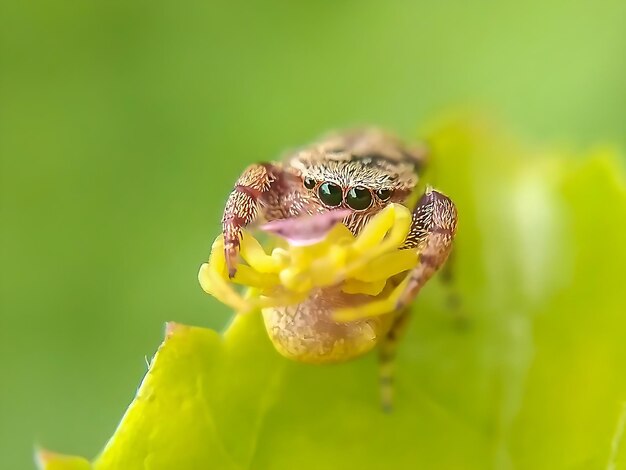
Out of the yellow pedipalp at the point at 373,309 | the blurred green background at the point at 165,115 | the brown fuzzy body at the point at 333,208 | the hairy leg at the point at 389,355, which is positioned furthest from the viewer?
the blurred green background at the point at 165,115

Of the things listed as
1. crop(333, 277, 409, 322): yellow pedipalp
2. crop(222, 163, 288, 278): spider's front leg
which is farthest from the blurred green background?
crop(333, 277, 409, 322): yellow pedipalp

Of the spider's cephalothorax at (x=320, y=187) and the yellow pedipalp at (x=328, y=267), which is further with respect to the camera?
the spider's cephalothorax at (x=320, y=187)

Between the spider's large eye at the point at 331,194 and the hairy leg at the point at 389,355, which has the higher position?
the spider's large eye at the point at 331,194

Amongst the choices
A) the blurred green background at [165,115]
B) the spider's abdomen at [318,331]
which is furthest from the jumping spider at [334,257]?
the blurred green background at [165,115]

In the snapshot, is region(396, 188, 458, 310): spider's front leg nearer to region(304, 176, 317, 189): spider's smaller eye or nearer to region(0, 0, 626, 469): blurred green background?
region(304, 176, 317, 189): spider's smaller eye

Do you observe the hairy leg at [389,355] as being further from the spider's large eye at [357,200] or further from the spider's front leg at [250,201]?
the spider's front leg at [250,201]

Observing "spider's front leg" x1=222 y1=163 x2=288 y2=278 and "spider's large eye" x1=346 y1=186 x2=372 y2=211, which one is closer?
"spider's front leg" x1=222 y1=163 x2=288 y2=278

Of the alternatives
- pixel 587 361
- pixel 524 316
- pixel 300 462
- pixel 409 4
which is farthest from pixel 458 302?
pixel 409 4
